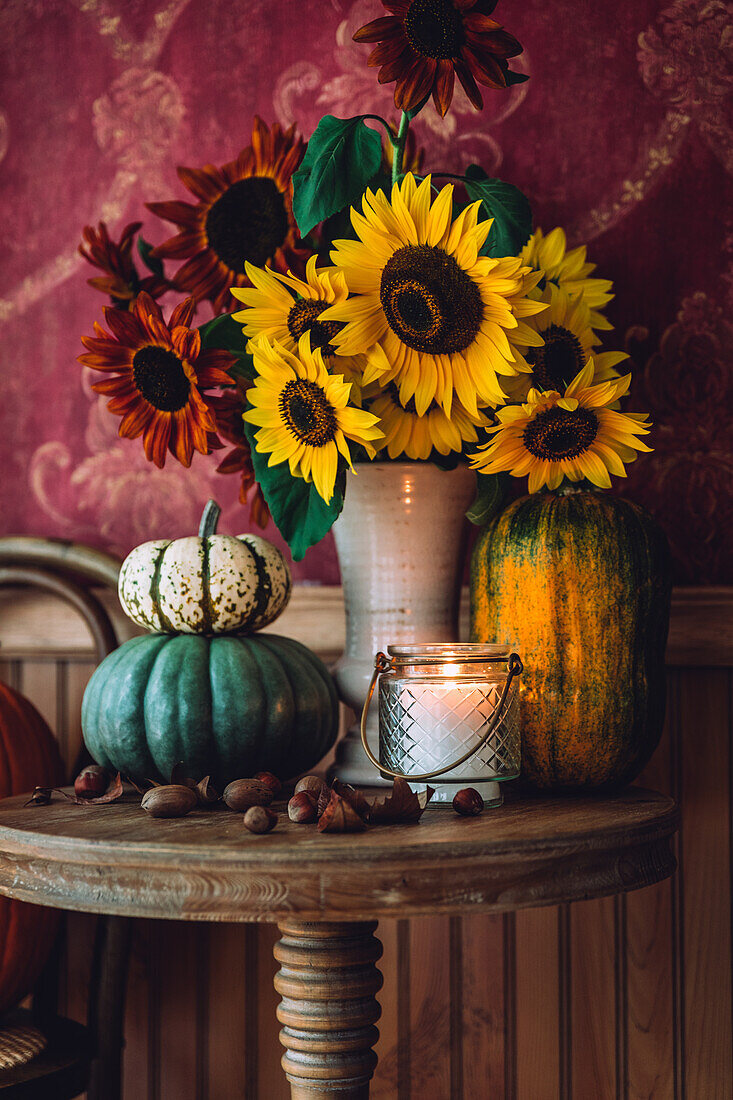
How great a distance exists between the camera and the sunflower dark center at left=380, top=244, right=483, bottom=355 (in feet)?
2.75

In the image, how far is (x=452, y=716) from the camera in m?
0.79

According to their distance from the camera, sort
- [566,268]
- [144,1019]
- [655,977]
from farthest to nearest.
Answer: [144,1019]
[655,977]
[566,268]

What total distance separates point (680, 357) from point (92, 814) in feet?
2.76

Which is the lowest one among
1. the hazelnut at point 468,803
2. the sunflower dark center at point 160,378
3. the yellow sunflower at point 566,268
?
the hazelnut at point 468,803

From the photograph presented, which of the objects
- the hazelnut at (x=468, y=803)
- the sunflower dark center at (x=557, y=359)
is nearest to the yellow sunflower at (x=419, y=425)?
the sunflower dark center at (x=557, y=359)

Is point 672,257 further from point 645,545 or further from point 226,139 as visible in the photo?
A: point 226,139

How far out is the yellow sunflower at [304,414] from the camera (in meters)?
0.82

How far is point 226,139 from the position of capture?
51.9 inches

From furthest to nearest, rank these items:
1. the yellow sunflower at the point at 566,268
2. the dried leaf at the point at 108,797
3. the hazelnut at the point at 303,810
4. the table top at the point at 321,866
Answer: the yellow sunflower at the point at 566,268, the dried leaf at the point at 108,797, the hazelnut at the point at 303,810, the table top at the point at 321,866

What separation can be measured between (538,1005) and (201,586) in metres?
0.67

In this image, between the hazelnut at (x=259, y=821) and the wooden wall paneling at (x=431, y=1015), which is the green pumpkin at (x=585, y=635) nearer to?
the hazelnut at (x=259, y=821)

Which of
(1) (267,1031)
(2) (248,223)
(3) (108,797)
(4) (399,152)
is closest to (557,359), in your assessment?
(4) (399,152)

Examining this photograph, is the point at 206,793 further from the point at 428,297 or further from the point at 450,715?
the point at 428,297

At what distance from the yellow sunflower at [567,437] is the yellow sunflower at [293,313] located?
5.6 inches
